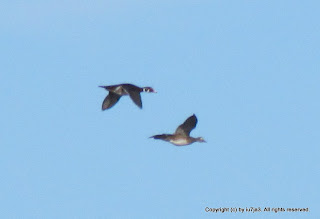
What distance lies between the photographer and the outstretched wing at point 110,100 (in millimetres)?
64812

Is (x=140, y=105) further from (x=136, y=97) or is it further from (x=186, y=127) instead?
(x=186, y=127)

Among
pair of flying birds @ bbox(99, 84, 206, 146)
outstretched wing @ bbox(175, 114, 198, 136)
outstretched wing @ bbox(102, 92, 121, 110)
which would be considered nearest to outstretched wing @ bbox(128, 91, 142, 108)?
pair of flying birds @ bbox(99, 84, 206, 146)

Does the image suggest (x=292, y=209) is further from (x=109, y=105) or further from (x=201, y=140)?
(x=109, y=105)

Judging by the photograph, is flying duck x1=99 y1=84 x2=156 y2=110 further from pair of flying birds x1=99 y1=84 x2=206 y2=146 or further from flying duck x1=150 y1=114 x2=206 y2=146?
flying duck x1=150 y1=114 x2=206 y2=146

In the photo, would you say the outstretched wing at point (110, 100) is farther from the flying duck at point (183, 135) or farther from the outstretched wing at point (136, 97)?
the flying duck at point (183, 135)

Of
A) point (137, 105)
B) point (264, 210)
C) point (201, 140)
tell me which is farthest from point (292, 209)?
point (137, 105)

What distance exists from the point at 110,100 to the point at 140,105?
392 centimetres

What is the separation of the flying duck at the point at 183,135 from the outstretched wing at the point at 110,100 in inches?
228

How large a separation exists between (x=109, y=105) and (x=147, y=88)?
259 cm

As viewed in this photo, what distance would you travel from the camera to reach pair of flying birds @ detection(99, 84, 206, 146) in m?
59.7

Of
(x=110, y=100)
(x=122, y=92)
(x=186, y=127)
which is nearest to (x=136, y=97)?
(x=122, y=92)

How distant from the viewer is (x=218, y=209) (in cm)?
5884

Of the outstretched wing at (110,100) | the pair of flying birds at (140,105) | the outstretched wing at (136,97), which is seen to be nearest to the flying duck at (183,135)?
the pair of flying birds at (140,105)

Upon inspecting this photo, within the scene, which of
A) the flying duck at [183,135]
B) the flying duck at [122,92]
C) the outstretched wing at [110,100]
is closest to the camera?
the flying duck at [183,135]
